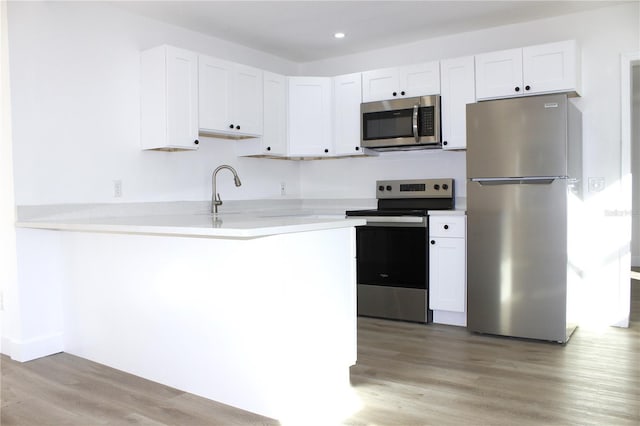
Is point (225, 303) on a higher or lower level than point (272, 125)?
lower

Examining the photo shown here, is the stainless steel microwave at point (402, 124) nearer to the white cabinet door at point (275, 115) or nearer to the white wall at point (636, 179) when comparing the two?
the white cabinet door at point (275, 115)

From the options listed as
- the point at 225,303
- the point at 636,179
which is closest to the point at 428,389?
the point at 225,303

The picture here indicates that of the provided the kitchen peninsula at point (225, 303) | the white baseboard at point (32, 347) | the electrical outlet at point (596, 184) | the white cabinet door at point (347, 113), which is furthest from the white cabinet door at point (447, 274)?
the white baseboard at point (32, 347)

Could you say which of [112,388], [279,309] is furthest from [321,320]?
[112,388]

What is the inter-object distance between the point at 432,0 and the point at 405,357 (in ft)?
7.71

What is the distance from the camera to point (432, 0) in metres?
3.62

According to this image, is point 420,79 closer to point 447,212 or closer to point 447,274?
point 447,212

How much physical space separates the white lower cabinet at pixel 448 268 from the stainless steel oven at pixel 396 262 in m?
0.05

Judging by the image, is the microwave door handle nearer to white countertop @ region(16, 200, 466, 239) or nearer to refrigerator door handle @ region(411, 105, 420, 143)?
refrigerator door handle @ region(411, 105, 420, 143)

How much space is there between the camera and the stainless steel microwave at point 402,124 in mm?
4180

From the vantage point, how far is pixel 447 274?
3939mm

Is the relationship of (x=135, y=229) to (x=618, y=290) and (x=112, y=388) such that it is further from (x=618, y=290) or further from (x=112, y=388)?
(x=618, y=290)

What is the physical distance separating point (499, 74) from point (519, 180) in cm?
90

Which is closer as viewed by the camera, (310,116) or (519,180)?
(519,180)
